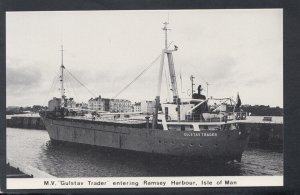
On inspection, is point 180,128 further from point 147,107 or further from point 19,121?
point 19,121

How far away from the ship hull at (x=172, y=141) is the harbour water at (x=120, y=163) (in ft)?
0.35

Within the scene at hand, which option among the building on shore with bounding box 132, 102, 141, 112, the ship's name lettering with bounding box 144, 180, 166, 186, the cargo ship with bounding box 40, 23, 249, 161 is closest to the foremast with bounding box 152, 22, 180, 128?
the cargo ship with bounding box 40, 23, 249, 161

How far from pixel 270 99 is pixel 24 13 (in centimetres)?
265

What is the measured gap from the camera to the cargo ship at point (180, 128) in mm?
4148

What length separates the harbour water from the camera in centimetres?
390

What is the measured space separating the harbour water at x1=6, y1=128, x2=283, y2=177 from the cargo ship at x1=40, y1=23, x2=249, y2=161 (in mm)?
132

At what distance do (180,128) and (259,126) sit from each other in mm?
1070

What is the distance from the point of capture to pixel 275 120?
12.9 ft

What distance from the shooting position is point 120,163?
13.8 feet

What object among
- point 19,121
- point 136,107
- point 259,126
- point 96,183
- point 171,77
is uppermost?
point 171,77

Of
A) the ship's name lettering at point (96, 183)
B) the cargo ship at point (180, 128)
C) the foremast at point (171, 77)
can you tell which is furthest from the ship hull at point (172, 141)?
the ship's name lettering at point (96, 183)

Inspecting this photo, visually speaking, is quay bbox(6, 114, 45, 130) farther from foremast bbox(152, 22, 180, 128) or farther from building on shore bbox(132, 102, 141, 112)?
foremast bbox(152, 22, 180, 128)

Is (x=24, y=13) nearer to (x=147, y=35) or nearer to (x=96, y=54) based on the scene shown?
(x=96, y=54)

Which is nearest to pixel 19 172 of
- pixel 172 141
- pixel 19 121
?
pixel 19 121
